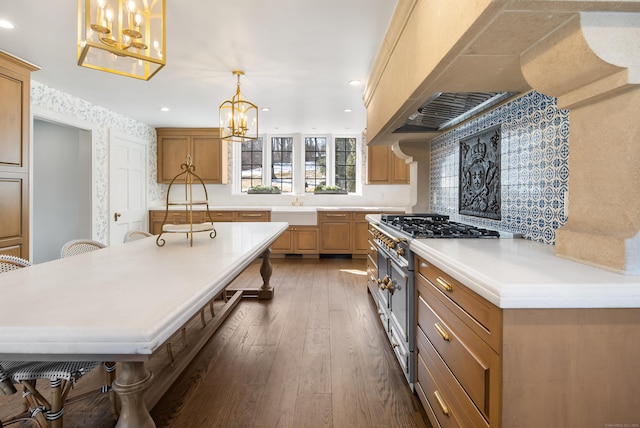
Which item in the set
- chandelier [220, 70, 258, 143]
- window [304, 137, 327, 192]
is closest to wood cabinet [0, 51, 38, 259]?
chandelier [220, 70, 258, 143]

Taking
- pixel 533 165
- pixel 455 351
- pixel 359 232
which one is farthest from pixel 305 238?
pixel 455 351

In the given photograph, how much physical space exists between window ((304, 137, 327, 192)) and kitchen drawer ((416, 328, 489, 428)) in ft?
17.5

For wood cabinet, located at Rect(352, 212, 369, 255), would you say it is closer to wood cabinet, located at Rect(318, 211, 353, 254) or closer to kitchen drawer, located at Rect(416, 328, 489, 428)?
wood cabinet, located at Rect(318, 211, 353, 254)

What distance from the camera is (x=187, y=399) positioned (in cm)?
187

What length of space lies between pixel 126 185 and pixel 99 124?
1.03m

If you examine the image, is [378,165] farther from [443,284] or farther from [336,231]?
[443,284]

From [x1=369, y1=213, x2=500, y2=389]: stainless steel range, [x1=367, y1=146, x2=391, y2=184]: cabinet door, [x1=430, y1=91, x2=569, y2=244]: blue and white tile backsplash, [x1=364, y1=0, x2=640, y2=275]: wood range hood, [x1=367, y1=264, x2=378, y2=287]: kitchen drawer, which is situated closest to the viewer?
[x1=364, y1=0, x2=640, y2=275]: wood range hood

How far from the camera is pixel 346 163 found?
22.8ft

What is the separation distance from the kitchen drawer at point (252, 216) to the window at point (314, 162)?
113 centimetres

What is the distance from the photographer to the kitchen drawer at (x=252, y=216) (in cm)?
619

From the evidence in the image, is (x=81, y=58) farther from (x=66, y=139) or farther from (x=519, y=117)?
(x=66, y=139)

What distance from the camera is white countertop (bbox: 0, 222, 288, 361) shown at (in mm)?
750

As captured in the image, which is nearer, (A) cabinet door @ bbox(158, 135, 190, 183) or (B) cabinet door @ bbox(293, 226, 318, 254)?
(B) cabinet door @ bbox(293, 226, 318, 254)

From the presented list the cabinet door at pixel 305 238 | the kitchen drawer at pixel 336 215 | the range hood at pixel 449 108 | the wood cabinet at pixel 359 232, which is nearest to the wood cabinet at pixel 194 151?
the cabinet door at pixel 305 238
